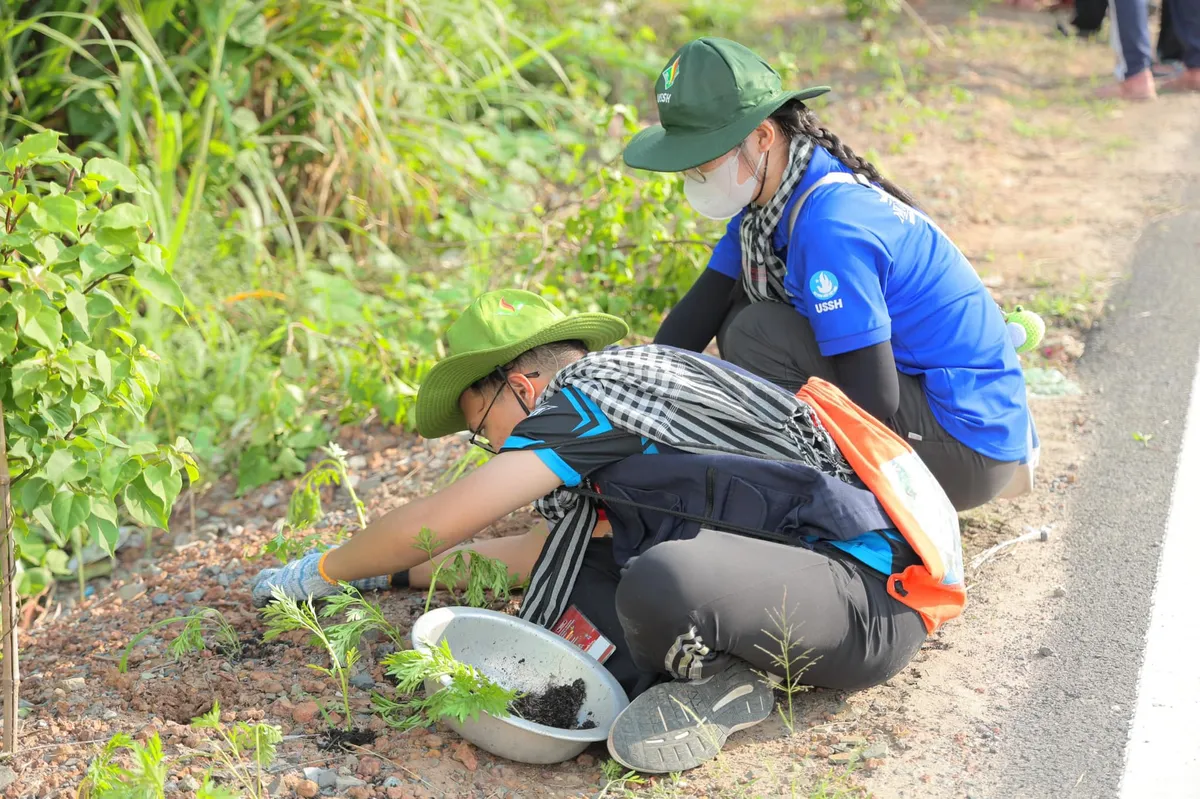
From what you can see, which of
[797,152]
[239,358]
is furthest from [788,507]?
[239,358]

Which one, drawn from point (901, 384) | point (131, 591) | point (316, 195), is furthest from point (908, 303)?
point (316, 195)

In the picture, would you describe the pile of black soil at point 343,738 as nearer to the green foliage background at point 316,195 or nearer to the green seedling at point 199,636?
the green seedling at point 199,636

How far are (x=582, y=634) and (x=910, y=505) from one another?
0.70m

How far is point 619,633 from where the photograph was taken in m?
2.46

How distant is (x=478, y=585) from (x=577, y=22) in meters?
4.72

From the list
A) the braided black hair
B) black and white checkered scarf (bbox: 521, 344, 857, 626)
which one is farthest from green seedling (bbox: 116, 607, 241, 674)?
the braided black hair

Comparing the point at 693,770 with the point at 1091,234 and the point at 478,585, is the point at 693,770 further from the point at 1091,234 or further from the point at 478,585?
the point at 1091,234

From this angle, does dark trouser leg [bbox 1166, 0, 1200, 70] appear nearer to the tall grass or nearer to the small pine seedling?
the tall grass

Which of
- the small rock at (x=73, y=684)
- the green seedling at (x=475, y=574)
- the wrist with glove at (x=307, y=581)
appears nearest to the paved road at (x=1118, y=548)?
the green seedling at (x=475, y=574)

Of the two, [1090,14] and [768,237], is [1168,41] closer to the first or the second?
[1090,14]

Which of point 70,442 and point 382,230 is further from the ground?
point 70,442

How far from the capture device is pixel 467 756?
2.21 metres

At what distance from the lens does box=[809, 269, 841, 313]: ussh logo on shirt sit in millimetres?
2519

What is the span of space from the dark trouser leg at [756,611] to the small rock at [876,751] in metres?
0.13
